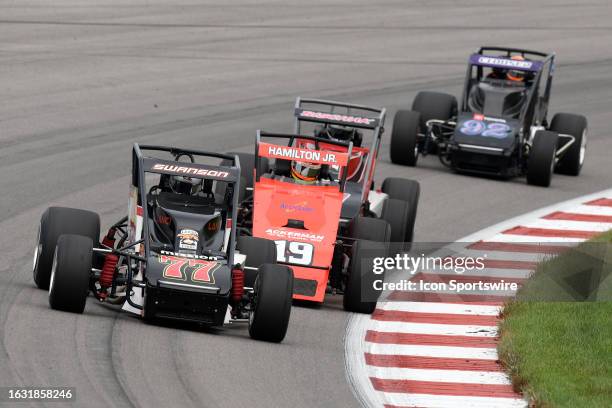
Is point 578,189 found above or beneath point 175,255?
beneath

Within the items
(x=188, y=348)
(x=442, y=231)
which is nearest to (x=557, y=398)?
(x=188, y=348)

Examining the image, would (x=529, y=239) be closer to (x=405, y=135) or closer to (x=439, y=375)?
(x=405, y=135)

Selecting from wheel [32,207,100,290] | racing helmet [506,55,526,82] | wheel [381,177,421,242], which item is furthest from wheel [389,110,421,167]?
wheel [32,207,100,290]

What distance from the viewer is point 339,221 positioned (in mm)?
16844

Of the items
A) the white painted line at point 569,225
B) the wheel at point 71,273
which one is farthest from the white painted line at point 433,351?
the white painted line at point 569,225

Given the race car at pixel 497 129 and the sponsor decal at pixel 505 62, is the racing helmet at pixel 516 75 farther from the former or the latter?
the sponsor decal at pixel 505 62

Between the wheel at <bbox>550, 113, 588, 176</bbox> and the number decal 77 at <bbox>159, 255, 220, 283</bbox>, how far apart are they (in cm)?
1210

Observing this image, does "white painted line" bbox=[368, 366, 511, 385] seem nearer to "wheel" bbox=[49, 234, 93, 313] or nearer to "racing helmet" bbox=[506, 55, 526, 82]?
"wheel" bbox=[49, 234, 93, 313]

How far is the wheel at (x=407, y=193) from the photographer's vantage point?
18672 millimetres

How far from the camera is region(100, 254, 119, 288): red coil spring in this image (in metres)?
14.1

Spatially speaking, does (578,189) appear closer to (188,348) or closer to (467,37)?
(188,348)

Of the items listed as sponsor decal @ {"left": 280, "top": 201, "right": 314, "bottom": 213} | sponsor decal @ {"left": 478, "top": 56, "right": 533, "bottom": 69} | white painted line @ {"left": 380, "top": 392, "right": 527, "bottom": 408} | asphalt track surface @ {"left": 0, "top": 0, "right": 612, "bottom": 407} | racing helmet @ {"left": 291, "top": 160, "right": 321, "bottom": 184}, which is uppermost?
sponsor decal @ {"left": 478, "top": 56, "right": 533, "bottom": 69}

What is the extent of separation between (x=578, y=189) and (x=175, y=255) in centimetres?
1119

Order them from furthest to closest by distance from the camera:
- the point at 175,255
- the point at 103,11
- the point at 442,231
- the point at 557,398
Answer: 1. the point at 103,11
2. the point at 442,231
3. the point at 175,255
4. the point at 557,398
